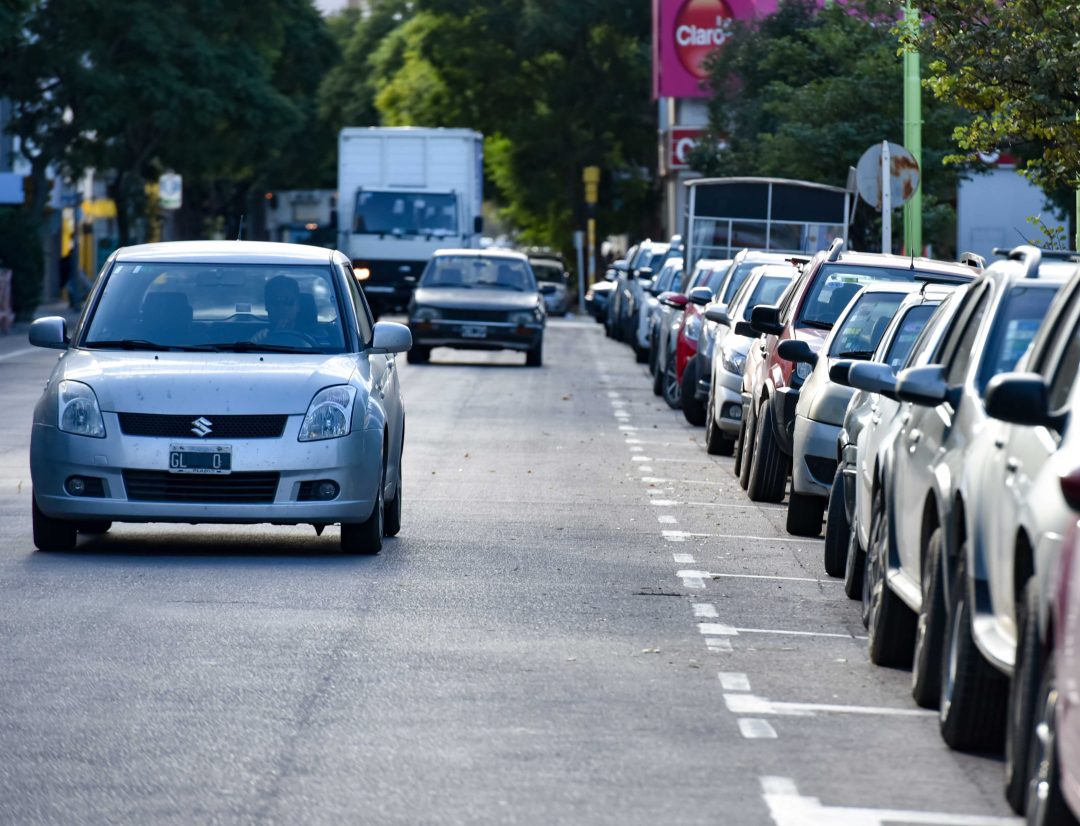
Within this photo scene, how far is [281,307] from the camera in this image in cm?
1326

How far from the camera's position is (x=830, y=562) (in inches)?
485

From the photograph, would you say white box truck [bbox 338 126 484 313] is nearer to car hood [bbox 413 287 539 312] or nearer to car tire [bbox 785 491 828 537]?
car hood [bbox 413 287 539 312]

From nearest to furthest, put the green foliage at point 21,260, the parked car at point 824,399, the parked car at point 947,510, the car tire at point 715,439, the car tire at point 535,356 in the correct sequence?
the parked car at point 947,510
the parked car at point 824,399
the car tire at point 715,439
the car tire at point 535,356
the green foliage at point 21,260

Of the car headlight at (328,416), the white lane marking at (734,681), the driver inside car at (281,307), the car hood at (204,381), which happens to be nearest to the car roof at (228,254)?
the driver inside car at (281,307)

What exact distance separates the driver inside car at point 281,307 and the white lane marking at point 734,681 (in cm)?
483

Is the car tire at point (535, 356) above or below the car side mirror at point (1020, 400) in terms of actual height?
below

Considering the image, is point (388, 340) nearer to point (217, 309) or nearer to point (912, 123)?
point (217, 309)

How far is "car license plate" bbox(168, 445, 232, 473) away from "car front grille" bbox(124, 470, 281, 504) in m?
0.05

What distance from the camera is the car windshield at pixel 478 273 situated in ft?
118

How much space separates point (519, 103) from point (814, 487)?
62.6 meters

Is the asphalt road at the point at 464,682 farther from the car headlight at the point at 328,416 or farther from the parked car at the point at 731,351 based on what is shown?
the parked car at the point at 731,351

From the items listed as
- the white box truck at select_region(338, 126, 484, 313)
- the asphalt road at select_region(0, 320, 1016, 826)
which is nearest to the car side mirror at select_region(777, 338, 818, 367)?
the asphalt road at select_region(0, 320, 1016, 826)

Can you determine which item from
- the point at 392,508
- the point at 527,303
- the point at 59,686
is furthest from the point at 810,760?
the point at 527,303

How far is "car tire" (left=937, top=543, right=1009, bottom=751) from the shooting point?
7219 mm
